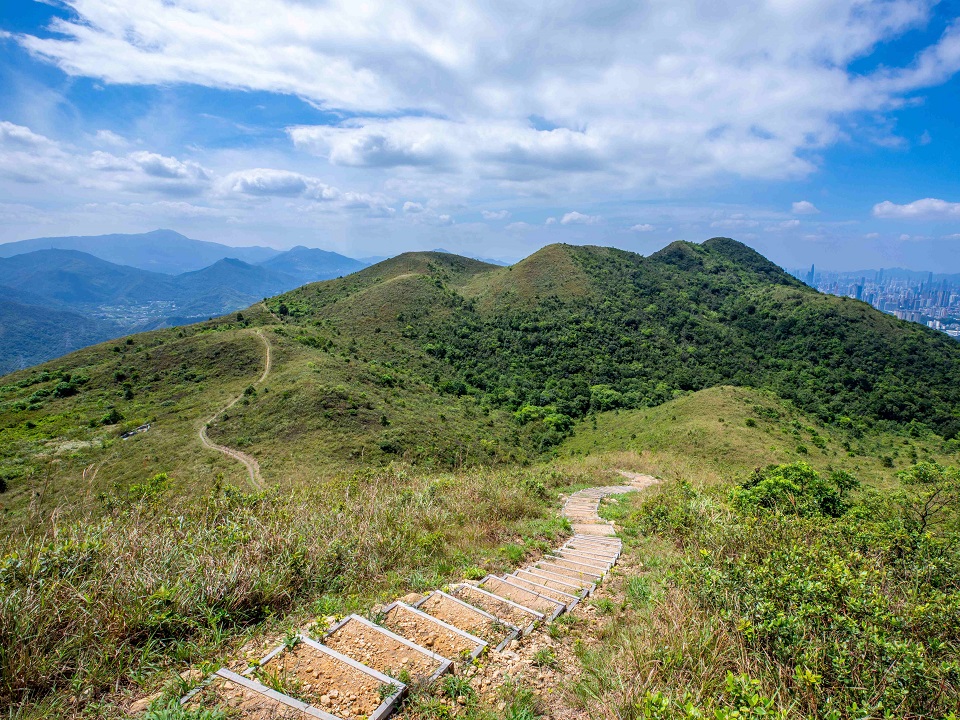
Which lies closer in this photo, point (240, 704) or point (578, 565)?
point (240, 704)

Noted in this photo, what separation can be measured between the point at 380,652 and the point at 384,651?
3 cm

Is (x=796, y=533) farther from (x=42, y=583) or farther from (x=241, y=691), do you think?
(x=42, y=583)

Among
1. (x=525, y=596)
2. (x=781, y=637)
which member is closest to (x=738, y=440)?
(x=525, y=596)

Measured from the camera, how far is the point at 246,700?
3070 mm

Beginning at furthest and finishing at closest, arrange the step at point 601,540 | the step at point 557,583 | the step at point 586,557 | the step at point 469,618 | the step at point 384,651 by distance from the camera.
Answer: the step at point 601,540, the step at point 586,557, the step at point 557,583, the step at point 469,618, the step at point 384,651

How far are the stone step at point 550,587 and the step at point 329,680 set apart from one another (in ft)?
7.55

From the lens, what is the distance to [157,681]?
3.47 m

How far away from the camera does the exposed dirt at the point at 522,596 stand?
4732 millimetres

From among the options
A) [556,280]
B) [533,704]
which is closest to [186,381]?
[533,704]

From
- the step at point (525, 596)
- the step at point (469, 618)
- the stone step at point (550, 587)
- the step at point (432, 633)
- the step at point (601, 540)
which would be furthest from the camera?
the step at point (601, 540)

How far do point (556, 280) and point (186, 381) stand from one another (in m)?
52.6

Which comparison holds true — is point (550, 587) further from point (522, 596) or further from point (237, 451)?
point (237, 451)

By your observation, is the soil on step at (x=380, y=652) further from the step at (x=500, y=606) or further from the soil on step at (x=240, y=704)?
the step at (x=500, y=606)

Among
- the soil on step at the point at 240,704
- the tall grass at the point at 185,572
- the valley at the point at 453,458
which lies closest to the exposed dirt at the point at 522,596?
the valley at the point at 453,458
